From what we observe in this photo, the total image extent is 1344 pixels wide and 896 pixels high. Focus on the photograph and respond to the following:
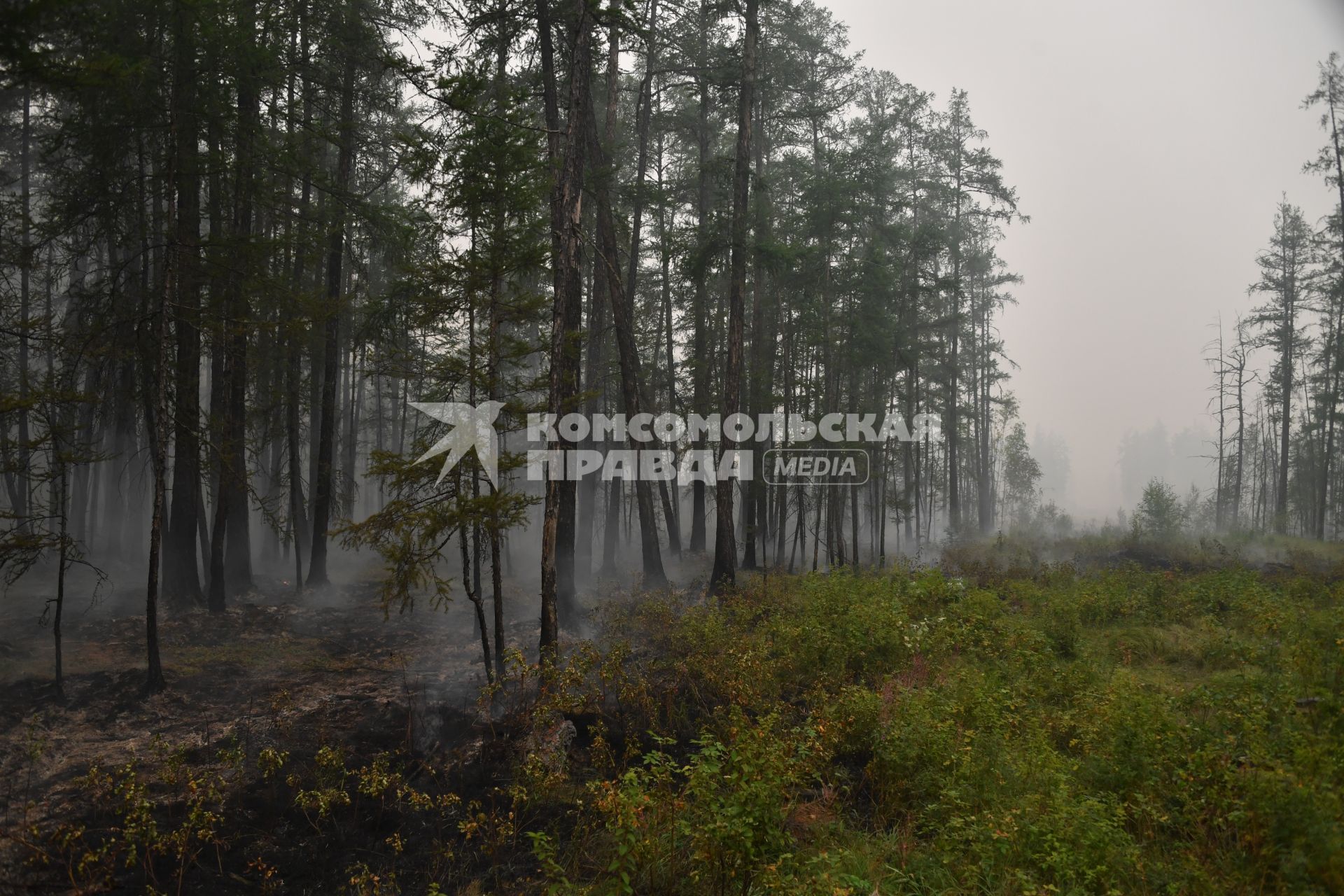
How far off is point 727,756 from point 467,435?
19.6 ft

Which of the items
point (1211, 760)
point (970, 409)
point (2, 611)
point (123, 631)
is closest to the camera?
point (1211, 760)

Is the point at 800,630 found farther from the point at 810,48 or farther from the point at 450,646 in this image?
the point at 810,48

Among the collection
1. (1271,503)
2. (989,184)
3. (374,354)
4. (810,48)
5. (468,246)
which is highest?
(810,48)

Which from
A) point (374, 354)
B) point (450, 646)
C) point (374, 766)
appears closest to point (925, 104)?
point (374, 354)

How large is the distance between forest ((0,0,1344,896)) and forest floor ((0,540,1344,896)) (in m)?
0.06

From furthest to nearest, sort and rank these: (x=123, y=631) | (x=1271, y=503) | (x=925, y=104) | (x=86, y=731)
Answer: (x=1271, y=503)
(x=925, y=104)
(x=123, y=631)
(x=86, y=731)

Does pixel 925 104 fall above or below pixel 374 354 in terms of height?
above

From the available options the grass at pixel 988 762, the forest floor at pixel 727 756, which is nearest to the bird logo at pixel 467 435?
the forest floor at pixel 727 756

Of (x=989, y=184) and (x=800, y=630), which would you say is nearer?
(x=800, y=630)

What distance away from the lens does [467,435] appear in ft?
32.6

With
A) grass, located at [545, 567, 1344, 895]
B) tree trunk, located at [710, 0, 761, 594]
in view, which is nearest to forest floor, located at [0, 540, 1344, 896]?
grass, located at [545, 567, 1344, 895]

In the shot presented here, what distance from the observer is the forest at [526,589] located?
18.4 ft

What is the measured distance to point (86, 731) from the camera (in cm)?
827

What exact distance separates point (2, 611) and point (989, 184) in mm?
33729
